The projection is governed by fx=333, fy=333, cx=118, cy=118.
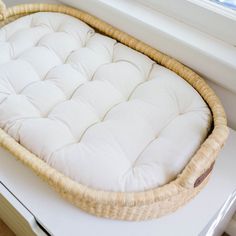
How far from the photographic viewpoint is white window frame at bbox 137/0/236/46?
3.10 feet

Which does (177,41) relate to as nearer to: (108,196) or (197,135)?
(197,135)

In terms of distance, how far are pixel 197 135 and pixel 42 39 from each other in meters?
0.57

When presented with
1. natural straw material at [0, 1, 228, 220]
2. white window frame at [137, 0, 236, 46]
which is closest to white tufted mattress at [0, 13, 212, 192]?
natural straw material at [0, 1, 228, 220]

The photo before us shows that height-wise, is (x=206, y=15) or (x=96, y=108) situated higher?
(x=206, y=15)

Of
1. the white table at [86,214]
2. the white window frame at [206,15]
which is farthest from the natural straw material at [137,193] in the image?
the white window frame at [206,15]

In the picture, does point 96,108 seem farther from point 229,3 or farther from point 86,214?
point 229,3

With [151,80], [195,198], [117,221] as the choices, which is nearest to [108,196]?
[117,221]

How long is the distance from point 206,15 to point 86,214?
0.66 m

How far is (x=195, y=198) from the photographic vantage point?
779mm

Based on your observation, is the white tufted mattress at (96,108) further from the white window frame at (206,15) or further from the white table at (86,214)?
the white window frame at (206,15)

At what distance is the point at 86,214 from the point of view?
2.37 feet

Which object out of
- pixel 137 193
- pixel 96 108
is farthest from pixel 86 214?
pixel 96 108

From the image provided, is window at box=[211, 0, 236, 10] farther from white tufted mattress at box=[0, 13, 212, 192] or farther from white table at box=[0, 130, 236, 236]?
white table at box=[0, 130, 236, 236]

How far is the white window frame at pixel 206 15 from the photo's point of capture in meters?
0.95
